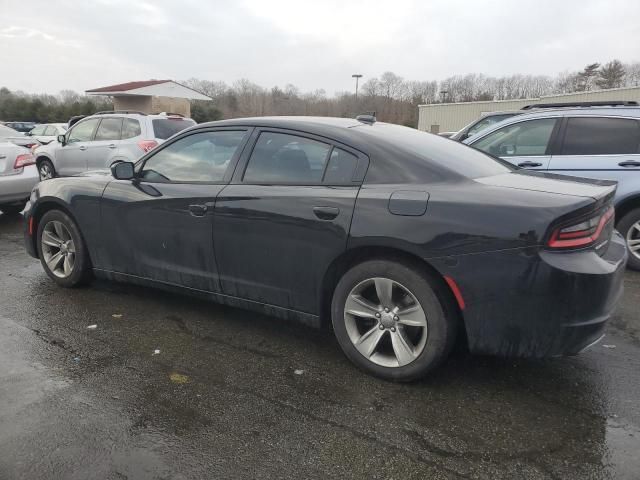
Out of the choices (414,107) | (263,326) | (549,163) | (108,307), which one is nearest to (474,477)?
(263,326)

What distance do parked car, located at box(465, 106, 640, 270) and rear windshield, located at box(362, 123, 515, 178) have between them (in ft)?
7.34

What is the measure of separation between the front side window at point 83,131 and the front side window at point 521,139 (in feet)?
25.0

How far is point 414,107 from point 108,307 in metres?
58.7

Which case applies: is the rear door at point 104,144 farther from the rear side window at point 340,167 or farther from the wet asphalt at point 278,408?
the rear side window at point 340,167

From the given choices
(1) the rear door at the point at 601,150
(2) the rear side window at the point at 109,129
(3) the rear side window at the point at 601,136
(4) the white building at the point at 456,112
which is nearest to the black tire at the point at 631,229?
(1) the rear door at the point at 601,150

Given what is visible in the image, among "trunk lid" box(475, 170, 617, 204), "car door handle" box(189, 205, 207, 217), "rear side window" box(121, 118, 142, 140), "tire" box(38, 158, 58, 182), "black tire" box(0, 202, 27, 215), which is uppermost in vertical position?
"rear side window" box(121, 118, 142, 140)

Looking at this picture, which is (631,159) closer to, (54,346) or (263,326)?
(263,326)

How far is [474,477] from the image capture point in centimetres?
220

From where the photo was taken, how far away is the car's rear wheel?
10.8m

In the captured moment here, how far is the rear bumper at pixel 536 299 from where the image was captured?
2.51m

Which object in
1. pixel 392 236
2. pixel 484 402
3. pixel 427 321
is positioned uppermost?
pixel 392 236

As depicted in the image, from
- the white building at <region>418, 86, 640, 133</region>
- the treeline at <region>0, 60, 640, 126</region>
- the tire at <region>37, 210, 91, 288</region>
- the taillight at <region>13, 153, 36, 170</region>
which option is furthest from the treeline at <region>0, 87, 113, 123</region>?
the tire at <region>37, 210, 91, 288</region>

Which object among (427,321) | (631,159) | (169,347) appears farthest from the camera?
(631,159)

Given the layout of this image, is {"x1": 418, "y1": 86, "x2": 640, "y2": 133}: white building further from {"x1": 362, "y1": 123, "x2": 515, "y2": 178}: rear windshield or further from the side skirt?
the side skirt
